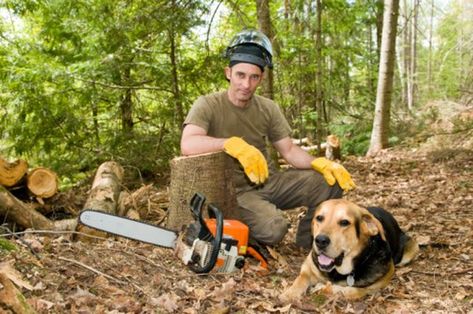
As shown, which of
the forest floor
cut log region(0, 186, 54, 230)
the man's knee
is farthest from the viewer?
cut log region(0, 186, 54, 230)

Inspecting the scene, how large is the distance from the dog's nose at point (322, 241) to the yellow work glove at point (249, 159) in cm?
84

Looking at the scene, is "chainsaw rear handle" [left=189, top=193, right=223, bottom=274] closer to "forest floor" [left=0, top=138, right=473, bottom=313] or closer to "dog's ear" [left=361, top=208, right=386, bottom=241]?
"forest floor" [left=0, top=138, right=473, bottom=313]

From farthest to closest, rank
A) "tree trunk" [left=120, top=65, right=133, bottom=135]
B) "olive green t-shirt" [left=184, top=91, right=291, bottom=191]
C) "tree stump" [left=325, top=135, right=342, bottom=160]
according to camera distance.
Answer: "tree stump" [left=325, top=135, right=342, bottom=160]
"tree trunk" [left=120, top=65, right=133, bottom=135]
"olive green t-shirt" [left=184, top=91, right=291, bottom=191]

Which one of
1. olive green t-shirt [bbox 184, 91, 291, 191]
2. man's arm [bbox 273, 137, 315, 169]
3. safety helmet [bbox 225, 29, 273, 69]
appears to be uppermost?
safety helmet [bbox 225, 29, 273, 69]

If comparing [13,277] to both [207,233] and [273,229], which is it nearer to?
[207,233]

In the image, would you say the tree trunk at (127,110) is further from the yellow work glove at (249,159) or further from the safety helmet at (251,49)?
the yellow work glove at (249,159)

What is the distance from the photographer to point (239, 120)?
4.89 metres

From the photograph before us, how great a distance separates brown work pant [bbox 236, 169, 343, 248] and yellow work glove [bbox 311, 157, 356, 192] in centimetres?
13

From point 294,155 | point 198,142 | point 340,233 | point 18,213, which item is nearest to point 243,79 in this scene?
point 198,142

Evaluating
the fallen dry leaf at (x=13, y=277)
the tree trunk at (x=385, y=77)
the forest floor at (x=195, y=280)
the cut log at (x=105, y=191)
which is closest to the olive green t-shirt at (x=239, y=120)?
the forest floor at (x=195, y=280)

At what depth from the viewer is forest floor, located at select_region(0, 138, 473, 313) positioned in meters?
3.07

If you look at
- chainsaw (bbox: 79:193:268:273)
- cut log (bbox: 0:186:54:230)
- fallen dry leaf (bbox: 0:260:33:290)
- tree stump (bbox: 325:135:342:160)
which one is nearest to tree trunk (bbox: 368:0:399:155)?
tree stump (bbox: 325:135:342:160)

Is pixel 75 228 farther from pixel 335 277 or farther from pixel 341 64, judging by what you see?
pixel 341 64

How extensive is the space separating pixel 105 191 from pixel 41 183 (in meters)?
0.91
